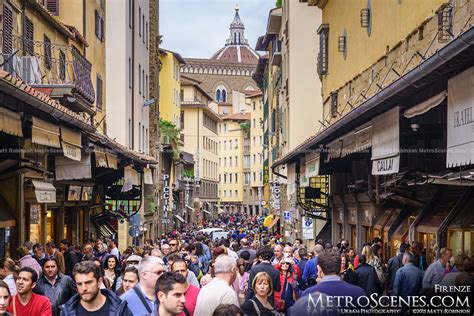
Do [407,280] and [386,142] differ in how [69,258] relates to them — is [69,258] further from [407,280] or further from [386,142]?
[407,280]

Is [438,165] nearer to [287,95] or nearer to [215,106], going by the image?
[287,95]

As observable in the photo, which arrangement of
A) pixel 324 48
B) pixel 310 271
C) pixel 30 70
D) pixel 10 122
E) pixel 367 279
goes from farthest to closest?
pixel 324 48, pixel 30 70, pixel 310 271, pixel 367 279, pixel 10 122

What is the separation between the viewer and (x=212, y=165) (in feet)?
416

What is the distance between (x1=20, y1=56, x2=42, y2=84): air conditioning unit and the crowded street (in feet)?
0.16

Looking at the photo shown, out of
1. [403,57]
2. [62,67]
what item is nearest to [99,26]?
[62,67]

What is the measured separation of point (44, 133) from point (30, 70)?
29.3 feet

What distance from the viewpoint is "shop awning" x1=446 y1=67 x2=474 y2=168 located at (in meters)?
10.7

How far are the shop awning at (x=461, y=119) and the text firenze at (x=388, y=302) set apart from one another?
5.51 feet

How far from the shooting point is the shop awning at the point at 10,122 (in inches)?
506

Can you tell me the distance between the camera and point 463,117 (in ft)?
36.2

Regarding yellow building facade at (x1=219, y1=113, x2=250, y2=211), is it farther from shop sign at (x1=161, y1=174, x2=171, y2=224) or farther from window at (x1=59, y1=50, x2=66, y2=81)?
window at (x1=59, y1=50, x2=66, y2=81)

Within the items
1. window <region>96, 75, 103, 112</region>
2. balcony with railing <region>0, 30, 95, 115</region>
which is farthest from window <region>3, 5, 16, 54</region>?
window <region>96, 75, 103, 112</region>

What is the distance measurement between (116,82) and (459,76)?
34.1 m

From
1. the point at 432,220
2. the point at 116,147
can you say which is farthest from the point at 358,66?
the point at 432,220
